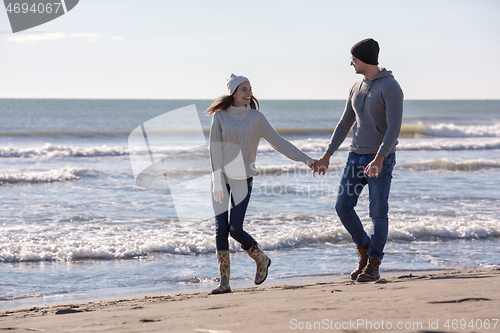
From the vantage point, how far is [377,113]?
3.61 m

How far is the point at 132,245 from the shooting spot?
5559 millimetres

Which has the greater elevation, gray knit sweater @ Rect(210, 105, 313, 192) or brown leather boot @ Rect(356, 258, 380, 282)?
gray knit sweater @ Rect(210, 105, 313, 192)

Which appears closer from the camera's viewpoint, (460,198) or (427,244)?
(427,244)

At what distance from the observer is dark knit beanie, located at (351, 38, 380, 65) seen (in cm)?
362

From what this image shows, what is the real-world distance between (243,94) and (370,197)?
1.32 metres

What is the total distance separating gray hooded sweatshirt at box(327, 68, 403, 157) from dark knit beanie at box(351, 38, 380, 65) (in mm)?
128

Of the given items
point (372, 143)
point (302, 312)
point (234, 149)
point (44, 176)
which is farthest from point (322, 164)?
point (44, 176)

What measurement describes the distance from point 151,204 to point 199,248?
2953mm

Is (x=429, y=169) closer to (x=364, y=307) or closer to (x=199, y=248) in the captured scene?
(x=199, y=248)

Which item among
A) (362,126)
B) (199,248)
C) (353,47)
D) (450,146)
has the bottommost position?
(450,146)

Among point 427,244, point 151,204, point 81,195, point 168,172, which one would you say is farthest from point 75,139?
point 427,244

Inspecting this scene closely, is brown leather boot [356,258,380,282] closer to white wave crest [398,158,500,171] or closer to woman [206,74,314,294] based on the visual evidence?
woman [206,74,314,294]

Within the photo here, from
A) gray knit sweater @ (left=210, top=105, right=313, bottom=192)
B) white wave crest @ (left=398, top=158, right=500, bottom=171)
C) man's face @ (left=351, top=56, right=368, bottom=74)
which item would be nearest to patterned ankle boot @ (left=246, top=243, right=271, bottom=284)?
gray knit sweater @ (left=210, top=105, right=313, bottom=192)

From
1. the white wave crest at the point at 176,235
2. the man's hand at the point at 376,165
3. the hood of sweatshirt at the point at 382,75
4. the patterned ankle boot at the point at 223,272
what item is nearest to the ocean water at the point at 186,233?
the white wave crest at the point at 176,235
